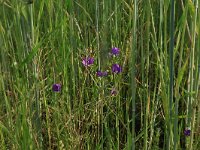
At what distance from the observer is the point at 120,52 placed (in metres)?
1.19

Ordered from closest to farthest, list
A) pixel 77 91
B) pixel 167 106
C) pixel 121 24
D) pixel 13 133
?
Result: pixel 167 106 < pixel 13 133 < pixel 77 91 < pixel 121 24

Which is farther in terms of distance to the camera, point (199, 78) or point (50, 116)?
point (50, 116)

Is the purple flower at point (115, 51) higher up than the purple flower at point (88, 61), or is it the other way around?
the purple flower at point (115, 51)

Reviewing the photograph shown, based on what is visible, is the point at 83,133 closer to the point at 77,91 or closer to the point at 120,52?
the point at 77,91

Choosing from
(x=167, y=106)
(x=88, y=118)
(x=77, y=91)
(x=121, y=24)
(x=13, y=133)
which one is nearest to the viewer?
(x=167, y=106)

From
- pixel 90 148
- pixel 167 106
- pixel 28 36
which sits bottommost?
pixel 90 148

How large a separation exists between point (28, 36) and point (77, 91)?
13.4 inches

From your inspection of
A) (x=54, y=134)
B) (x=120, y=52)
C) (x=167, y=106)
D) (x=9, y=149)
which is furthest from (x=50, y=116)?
(x=167, y=106)

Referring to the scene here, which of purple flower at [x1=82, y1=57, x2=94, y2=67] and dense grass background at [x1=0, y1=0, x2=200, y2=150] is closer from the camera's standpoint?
dense grass background at [x1=0, y1=0, x2=200, y2=150]

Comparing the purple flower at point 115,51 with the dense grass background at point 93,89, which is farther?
the purple flower at point 115,51

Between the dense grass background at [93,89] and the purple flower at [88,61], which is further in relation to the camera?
the purple flower at [88,61]

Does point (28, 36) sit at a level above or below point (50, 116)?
above

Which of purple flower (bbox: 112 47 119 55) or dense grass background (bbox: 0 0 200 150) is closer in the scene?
dense grass background (bbox: 0 0 200 150)

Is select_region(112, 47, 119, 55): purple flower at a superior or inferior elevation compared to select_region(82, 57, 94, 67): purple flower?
superior
